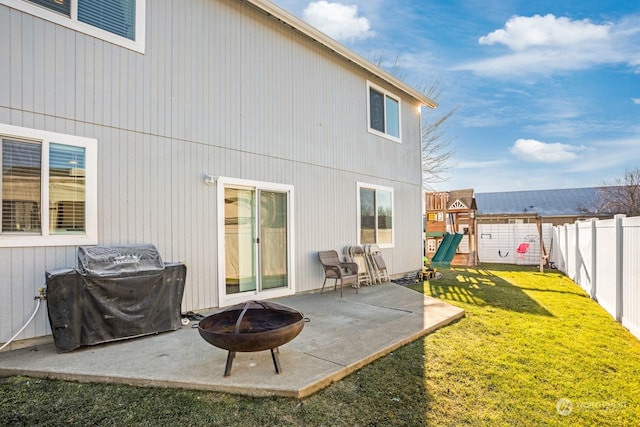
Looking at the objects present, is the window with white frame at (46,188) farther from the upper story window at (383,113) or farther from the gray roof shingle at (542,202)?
the gray roof shingle at (542,202)

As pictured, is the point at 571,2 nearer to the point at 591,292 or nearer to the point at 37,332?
the point at 591,292

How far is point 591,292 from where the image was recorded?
6.88 metres

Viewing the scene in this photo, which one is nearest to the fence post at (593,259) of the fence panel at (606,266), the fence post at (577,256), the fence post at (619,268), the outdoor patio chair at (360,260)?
the fence panel at (606,266)

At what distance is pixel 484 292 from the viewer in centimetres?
741

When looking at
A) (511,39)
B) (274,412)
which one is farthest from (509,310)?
(511,39)

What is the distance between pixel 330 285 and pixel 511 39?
962cm

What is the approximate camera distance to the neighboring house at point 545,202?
29.8 meters

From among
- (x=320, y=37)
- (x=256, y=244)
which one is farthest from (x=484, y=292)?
(x=320, y=37)

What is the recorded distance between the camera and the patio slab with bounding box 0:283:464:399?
112 inches

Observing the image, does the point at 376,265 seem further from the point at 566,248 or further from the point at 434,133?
the point at 434,133

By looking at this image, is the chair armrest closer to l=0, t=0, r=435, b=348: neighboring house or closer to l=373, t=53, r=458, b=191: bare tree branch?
l=0, t=0, r=435, b=348: neighboring house

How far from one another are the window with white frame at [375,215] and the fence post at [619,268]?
467cm

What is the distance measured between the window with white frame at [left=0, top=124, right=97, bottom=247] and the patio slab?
122 centimetres

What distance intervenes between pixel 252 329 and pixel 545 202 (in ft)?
118
